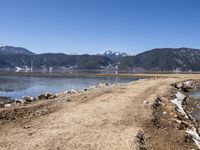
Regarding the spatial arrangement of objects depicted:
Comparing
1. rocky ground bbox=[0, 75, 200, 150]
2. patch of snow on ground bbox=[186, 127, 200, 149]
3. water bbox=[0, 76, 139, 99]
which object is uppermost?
rocky ground bbox=[0, 75, 200, 150]

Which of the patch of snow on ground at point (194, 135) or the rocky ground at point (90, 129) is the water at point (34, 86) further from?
the patch of snow on ground at point (194, 135)

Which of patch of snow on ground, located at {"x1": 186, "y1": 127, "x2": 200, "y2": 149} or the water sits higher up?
patch of snow on ground, located at {"x1": 186, "y1": 127, "x2": 200, "y2": 149}

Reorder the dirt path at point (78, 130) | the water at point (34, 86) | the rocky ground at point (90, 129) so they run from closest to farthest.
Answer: the dirt path at point (78, 130) → the rocky ground at point (90, 129) → the water at point (34, 86)

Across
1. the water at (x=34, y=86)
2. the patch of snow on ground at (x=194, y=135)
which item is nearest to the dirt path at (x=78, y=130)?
the patch of snow on ground at (x=194, y=135)

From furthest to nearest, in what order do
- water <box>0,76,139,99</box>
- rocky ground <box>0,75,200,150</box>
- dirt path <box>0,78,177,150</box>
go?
water <box>0,76,139,99</box> → rocky ground <box>0,75,200,150</box> → dirt path <box>0,78,177,150</box>

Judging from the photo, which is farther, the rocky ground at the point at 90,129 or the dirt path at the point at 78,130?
the rocky ground at the point at 90,129

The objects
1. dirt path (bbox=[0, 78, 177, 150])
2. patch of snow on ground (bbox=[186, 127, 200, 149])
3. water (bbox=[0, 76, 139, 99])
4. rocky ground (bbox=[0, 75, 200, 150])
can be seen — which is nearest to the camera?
dirt path (bbox=[0, 78, 177, 150])

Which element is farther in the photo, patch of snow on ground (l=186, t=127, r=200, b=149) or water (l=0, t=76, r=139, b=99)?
water (l=0, t=76, r=139, b=99)

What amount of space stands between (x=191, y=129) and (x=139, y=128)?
3968 mm

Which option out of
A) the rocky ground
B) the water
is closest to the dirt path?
the rocky ground

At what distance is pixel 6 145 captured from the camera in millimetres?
14664

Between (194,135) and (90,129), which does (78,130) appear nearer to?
(90,129)

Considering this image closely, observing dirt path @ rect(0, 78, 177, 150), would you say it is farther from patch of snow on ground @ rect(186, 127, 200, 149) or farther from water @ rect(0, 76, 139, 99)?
water @ rect(0, 76, 139, 99)

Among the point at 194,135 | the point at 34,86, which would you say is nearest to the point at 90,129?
the point at 194,135
